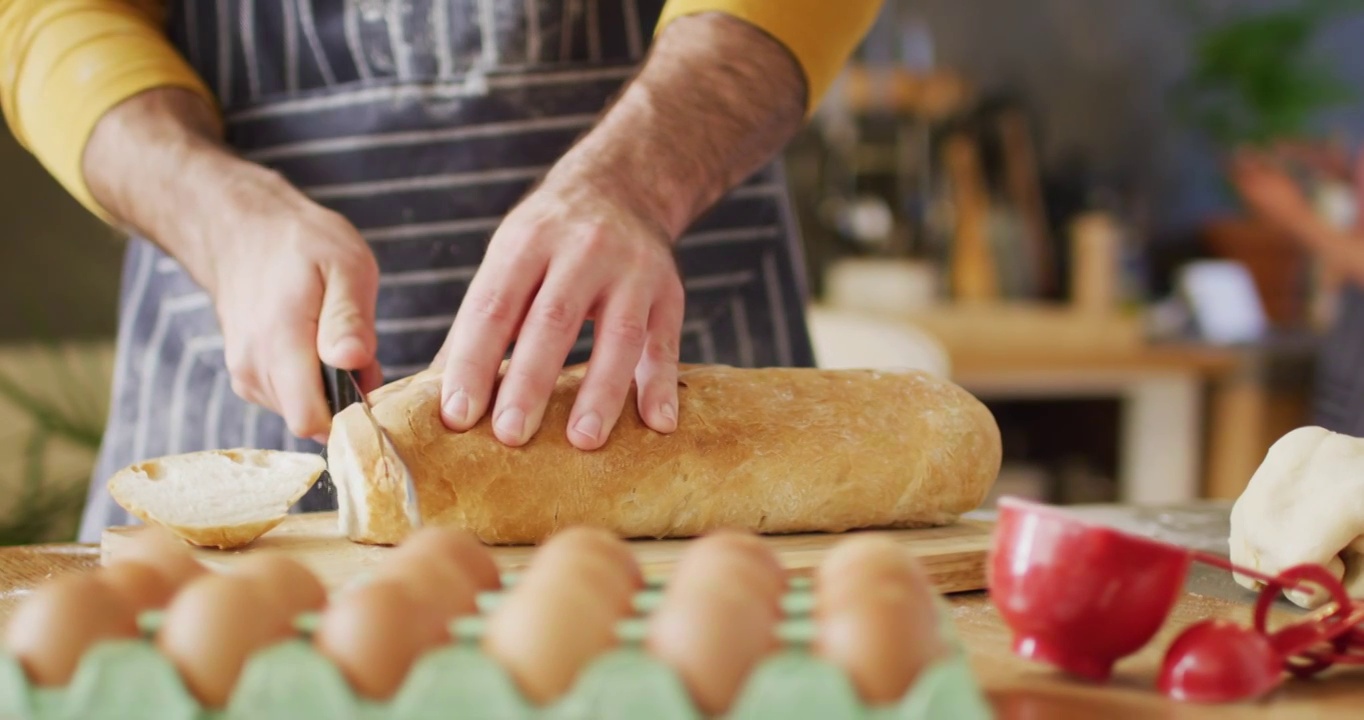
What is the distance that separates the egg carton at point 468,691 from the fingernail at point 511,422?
0.44 metres

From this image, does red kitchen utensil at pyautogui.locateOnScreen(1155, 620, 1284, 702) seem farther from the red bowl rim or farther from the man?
the man

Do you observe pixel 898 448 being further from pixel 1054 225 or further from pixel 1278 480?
pixel 1054 225

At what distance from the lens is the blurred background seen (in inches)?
127

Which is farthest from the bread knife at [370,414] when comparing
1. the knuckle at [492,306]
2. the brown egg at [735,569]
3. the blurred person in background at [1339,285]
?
the blurred person in background at [1339,285]

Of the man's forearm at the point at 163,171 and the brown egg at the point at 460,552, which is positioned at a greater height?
the man's forearm at the point at 163,171

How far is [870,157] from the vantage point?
457cm

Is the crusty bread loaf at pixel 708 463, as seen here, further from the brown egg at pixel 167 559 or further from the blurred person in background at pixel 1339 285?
the blurred person in background at pixel 1339 285

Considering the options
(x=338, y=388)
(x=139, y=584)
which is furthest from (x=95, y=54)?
(x=139, y=584)

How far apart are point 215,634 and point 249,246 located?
70cm

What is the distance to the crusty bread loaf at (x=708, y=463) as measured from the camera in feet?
3.58

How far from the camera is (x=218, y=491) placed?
114cm

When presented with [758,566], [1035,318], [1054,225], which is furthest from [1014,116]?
[758,566]

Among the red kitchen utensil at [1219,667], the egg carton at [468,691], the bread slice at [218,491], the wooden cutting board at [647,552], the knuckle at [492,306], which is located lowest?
the wooden cutting board at [647,552]

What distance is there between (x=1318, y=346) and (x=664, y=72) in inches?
126
